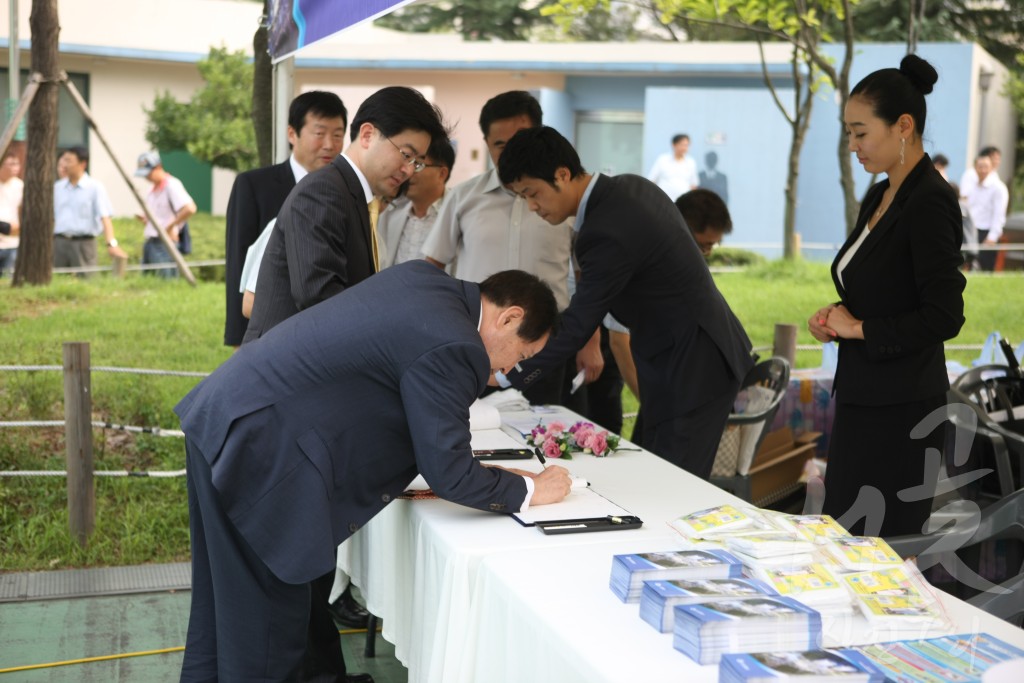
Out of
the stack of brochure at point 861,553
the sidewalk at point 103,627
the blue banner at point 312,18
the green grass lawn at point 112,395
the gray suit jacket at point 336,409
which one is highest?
the blue banner at point 312,18

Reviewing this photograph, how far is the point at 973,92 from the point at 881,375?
1159 centimetres

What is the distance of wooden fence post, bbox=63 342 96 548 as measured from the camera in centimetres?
402

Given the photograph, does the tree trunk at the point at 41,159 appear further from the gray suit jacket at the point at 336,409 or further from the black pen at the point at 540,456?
the gray suit jacket at the point at 336,409

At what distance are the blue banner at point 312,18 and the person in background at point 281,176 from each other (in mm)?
229

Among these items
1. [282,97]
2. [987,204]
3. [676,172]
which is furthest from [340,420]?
[676,172]

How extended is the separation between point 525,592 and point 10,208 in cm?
441

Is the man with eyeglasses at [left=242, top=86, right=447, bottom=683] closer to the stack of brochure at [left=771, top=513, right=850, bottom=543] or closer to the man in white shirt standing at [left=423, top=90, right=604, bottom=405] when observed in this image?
the man in white shirt standing at [left=423, top=90, right=604, bottom=405]

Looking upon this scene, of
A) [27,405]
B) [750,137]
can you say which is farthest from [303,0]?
[750,137]

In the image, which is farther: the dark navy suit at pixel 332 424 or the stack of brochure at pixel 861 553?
the dark navy suit at pixel 332 424

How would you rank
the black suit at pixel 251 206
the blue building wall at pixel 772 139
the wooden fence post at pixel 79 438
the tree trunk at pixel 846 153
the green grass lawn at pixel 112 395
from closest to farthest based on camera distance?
the black suit at pixel 251 206
the wooden fence post at pixel 79 438
the green grass lawn at pixel 112 395
the tree trunk at pixel 846 153
the blue building wall at pixel 772 139

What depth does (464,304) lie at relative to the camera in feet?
6.86

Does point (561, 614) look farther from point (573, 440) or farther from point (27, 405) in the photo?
point (27, 405)

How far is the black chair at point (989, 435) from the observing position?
9.76 feet

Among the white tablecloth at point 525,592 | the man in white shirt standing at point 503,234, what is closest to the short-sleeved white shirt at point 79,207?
the man in white shirt standing at point 503,234
